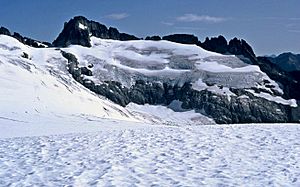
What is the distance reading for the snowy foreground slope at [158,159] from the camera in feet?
55.0

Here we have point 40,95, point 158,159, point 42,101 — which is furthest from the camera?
point 40,95

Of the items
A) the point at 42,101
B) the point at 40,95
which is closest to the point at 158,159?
the point at 42,101

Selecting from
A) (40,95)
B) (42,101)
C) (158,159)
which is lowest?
(42,101)

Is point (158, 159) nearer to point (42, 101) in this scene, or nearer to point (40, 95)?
point (42, 101)

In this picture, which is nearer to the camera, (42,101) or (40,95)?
(42,101)

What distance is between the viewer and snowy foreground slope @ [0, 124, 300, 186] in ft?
55.0

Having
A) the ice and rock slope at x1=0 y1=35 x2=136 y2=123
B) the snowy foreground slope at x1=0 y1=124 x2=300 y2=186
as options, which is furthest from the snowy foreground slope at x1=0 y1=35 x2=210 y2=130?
the snowy foreground slope at x1=0 y1=124 x2=300 y2=186

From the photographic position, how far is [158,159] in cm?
2031

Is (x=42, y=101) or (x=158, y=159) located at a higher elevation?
(x=158, y=159)

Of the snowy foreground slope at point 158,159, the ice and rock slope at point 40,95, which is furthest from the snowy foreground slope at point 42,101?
the snowy foreground slope at point 158,159

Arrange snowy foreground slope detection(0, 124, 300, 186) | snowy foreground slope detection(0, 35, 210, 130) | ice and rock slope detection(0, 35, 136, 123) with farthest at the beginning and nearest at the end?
ice and rock slope detection(0, 35, 136, 123) → snowy foreground slope detection(0, 35, 210, 130) → snowy foreground slope detection(0, 124, 300, 186)

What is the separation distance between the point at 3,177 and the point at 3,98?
4133 inches

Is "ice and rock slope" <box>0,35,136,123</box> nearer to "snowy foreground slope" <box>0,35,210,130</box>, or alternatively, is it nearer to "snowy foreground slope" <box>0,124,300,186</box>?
"snowy foreground slope" <box>0,35,210,130</box>

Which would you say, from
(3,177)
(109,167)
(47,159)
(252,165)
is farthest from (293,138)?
(3,177)
